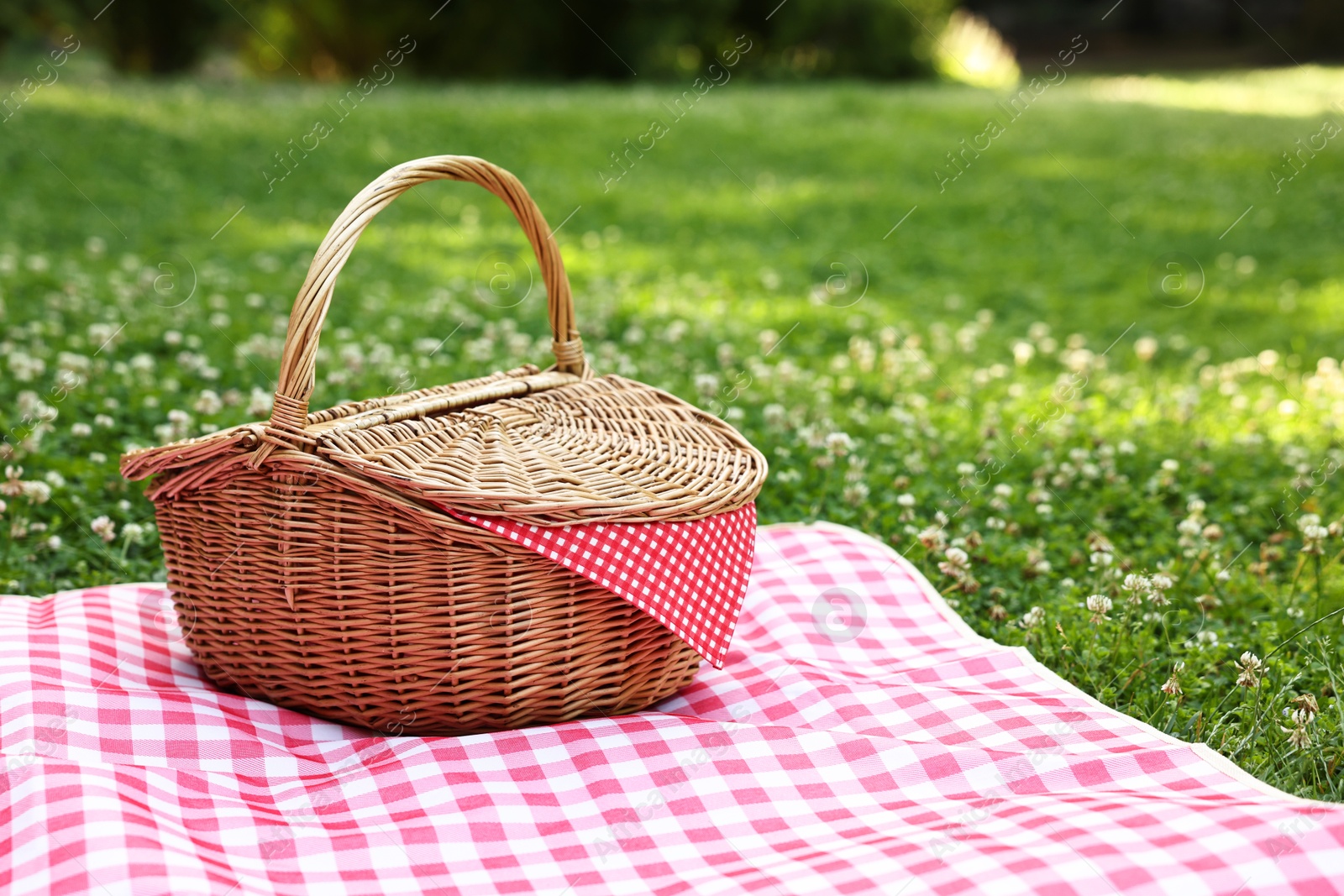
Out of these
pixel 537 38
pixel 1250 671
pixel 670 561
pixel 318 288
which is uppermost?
pixel 537 38

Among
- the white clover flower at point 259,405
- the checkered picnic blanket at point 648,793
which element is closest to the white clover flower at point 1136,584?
the checkered picnic blanket at point 648,793

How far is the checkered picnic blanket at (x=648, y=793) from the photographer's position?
1732 mm

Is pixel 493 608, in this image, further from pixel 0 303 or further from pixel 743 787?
pixel 0 303

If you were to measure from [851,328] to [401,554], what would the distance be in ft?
12.6

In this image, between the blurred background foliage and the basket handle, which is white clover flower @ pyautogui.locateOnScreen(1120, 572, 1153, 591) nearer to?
the basket handle

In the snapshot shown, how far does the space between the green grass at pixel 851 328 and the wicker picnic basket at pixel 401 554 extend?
90 cm

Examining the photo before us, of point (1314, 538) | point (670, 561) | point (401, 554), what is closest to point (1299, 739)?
point (1314, 538)

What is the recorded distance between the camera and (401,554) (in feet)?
6.93

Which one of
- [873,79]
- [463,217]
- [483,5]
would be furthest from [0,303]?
[873,79]

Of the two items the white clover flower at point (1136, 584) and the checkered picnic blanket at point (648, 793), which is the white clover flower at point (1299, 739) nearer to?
the checkered picnic blanket at point (648, 793)

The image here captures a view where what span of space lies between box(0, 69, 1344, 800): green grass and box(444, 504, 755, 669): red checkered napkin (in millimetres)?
871

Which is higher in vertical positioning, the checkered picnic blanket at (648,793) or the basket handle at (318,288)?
the basket handle at (318,288)

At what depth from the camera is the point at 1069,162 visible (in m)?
10.7

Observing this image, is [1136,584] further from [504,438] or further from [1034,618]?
[504,438]
